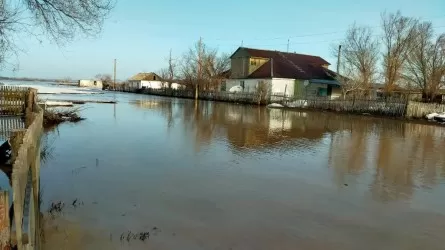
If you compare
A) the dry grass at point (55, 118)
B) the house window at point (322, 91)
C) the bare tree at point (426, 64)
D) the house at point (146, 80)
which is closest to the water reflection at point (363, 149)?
the dry grass at point (55, 118)

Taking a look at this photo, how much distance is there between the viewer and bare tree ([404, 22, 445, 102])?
121ft

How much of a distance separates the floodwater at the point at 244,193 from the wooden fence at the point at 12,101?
503 cm

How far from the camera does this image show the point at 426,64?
3794 cm

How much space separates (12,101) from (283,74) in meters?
35.7

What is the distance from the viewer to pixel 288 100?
4281cm

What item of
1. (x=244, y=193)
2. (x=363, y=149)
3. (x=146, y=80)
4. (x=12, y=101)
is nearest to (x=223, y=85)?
(x=12, y=101)

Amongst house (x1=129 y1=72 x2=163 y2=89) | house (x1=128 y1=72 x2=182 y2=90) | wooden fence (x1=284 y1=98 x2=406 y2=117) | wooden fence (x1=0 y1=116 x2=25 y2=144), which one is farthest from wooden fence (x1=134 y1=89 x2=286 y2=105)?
wooden fence (x1=0 y1=116 x2=25 y2=144)

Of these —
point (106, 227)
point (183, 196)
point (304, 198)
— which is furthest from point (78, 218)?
point (304, 198)

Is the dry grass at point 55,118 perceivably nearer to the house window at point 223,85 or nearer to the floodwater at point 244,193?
the floodwater at point 244,193

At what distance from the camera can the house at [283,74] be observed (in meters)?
49.3

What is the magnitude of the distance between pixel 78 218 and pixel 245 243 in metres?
2.82

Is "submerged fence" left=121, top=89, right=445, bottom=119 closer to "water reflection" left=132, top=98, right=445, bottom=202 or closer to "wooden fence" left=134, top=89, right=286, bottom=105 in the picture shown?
"wooden fence" left=134, top=89, right=286, bottom=105

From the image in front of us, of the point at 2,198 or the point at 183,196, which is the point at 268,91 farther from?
the point at 2,198

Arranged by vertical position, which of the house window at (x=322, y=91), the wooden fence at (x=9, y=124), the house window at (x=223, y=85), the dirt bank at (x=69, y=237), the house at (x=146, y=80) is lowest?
the dirt bank at (x=69, y=237)
